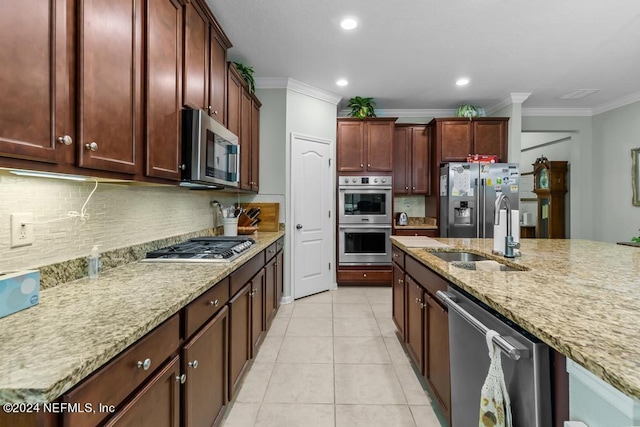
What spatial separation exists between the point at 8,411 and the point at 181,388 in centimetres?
61

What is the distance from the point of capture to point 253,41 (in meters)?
3.00

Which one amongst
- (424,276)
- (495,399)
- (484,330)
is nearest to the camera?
(495,399)

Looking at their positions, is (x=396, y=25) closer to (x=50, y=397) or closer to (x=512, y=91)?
(x=512, y=91)

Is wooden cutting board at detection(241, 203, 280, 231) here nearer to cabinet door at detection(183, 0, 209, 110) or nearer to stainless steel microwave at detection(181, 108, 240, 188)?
stainless steel microwave at detection(181, 108, 240, 188)

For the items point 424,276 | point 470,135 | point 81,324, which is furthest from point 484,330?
point 470,135

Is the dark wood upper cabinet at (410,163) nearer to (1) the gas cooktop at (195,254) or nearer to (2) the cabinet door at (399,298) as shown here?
(2) the cabinet door at (399,298)

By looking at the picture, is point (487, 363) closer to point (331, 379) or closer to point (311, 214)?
point (331, 379)

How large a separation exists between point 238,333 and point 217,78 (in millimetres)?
1812

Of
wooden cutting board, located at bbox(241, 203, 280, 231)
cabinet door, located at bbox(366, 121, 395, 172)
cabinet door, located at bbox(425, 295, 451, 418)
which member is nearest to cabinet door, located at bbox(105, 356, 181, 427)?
cabinet door, located at bbox(425, 295, 451, 418)

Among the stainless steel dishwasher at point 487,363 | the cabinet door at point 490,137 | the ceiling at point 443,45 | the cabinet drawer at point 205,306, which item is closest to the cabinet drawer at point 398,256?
the stainless steel dishwasher at point 487,363

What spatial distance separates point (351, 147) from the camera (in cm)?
454

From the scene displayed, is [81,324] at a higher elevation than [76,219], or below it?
below

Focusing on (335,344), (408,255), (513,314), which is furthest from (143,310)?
(335,344)

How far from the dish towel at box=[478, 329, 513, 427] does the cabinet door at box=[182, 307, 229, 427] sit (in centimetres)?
103
